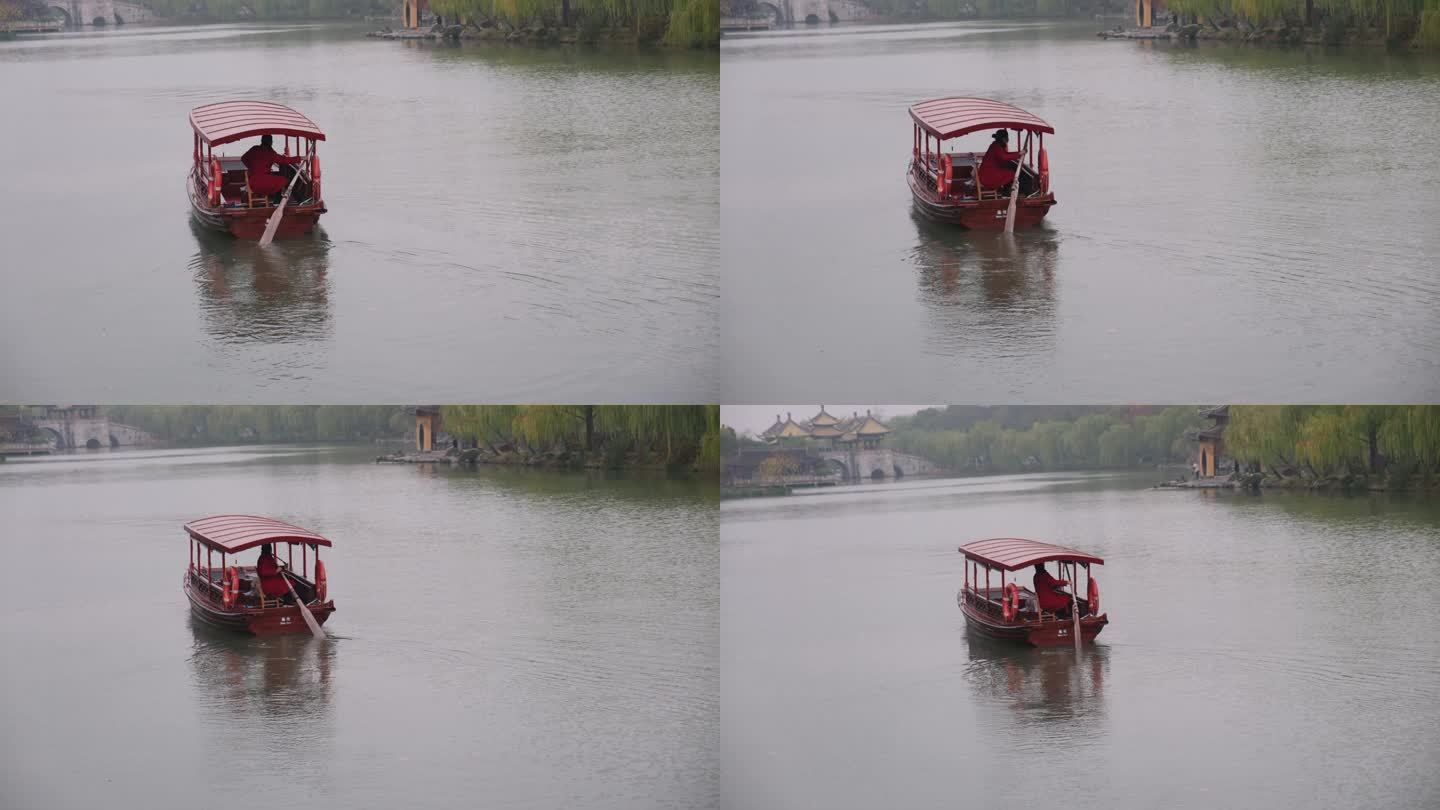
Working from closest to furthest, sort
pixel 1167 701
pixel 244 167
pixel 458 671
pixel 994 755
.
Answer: pixel 994 755 → pixel 1167 701 → pixel 458 671 → pixel 244 167

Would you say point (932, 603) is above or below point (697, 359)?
below

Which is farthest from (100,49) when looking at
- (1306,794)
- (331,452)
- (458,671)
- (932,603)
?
(1306,794)

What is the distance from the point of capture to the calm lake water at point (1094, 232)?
337 inches

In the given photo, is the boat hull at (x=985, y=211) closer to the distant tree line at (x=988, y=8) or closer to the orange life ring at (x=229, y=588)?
the distant tree line at (x=988, y=8)

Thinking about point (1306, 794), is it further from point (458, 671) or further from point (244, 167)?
point (244, 167)

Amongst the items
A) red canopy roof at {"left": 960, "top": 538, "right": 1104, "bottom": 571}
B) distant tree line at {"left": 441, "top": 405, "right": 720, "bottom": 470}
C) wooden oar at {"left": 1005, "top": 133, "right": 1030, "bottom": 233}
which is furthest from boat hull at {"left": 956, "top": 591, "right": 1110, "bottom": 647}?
wooden oar at {"left": 1005, "top": 133, "right": 1030, "bottom": 233}

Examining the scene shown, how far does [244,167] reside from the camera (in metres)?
10.4

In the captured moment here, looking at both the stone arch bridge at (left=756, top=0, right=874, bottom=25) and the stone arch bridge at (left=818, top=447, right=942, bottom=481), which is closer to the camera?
the stone arch bridge at (left=818, top=447, right=942, bottom=481)

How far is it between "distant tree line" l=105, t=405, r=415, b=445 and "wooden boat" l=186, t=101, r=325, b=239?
1.02 metres

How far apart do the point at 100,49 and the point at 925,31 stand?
516 centimetres

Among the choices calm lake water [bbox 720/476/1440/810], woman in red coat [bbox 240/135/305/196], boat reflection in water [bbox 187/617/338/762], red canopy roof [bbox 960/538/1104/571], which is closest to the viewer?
calm lake water [bbox 720/476/1440/810]

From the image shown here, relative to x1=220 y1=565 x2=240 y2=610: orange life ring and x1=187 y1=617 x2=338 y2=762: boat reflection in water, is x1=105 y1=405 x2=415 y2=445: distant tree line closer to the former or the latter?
x1=220 y1=565 x2=240 y2=610: orange life ring

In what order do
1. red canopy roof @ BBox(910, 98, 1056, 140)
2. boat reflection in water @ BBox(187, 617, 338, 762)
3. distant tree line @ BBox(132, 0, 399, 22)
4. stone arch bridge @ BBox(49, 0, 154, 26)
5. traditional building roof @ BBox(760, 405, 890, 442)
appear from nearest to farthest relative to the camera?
boat reflection in water @ BBox(187, 617, 338, 762) → traditional building roof @ BBox(760, 405, 890, 442) → red canopy roof @ BBox(910, 98, 1056, 140) → stone arch bridge @ BBox(49, 0, 154, 26) → distant tree line @ BBox(132, 0, 399, 22)

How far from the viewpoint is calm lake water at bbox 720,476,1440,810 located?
26.9ft
